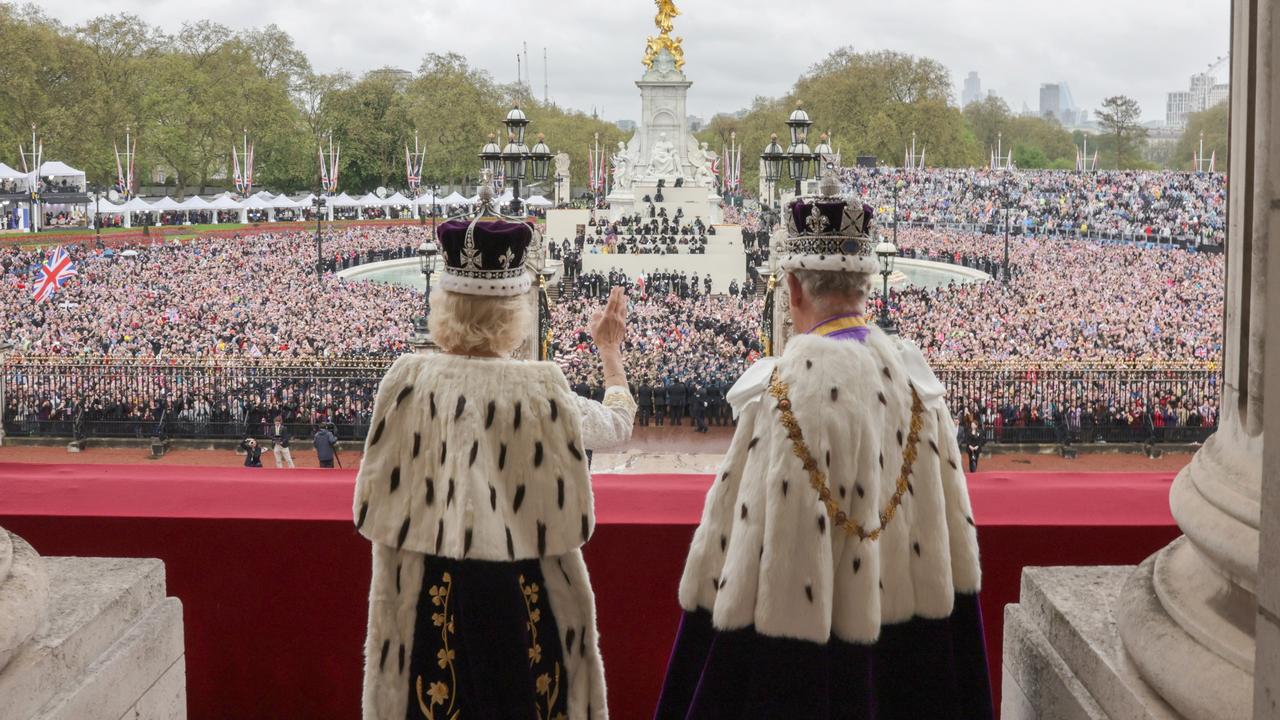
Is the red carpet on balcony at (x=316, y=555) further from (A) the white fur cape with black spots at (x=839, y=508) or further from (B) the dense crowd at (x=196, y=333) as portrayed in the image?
(B) the dense crowd at (x=196, y=333)

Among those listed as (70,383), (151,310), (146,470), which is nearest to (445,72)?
(151,310)

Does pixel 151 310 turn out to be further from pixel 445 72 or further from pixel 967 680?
pixel 445 72

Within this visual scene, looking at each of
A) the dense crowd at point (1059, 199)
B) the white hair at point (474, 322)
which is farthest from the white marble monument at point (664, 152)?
the white hair at point (474, 322)

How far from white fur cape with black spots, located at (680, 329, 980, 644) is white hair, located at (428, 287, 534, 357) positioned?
552 mm

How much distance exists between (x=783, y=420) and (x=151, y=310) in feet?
92.5

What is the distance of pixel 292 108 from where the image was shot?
71250 mm

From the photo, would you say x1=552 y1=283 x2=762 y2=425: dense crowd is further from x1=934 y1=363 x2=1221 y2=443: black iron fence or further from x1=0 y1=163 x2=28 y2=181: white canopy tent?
x1=0 y1=163 x2=28 y2=181: white canopy tent

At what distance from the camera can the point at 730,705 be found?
2.72m

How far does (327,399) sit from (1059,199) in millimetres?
49626

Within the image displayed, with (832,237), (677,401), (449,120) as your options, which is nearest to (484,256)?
(832,237)

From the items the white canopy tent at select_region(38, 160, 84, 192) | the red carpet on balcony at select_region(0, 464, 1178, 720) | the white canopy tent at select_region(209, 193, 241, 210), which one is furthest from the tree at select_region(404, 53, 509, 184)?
the red carpet on balcony at select_region(0, 464, 1178, 720)

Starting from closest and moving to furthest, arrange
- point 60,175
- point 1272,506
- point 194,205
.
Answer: point 1272,506
point 60,175
point 194,205

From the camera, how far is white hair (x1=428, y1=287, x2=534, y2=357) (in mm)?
2795

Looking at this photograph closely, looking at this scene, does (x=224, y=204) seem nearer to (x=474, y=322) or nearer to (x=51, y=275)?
(x=51, y=275)
